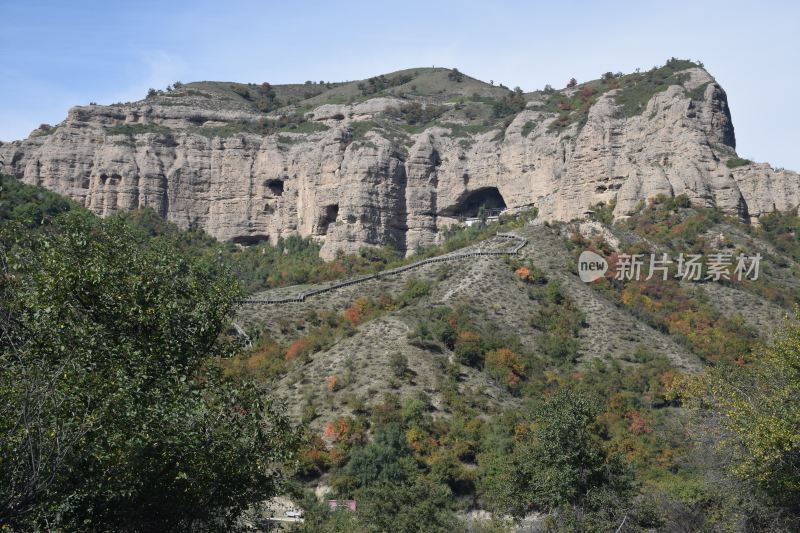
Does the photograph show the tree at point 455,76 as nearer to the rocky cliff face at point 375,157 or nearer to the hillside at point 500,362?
the rocky cliff face at point 375,157

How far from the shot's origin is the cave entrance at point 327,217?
8947 centimetres

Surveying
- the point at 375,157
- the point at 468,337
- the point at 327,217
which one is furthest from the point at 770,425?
the point at 327,217

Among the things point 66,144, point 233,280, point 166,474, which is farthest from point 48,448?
point 66,144

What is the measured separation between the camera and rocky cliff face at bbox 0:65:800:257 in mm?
78312

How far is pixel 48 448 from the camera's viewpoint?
485 inches

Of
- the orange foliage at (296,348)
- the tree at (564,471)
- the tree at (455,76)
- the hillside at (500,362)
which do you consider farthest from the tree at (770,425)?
the tree at (455,76)

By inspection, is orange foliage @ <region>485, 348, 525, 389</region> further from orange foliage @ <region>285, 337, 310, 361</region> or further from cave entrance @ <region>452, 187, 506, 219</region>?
cave entrance @ <region>452, 187, 506, 219</region>

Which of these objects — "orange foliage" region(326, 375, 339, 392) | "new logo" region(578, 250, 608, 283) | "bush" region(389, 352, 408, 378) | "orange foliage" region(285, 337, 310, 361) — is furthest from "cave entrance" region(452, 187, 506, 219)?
"orange foliage" region(326, 375, 339, 392)

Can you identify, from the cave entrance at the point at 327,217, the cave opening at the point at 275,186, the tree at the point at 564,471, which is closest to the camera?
the tree at the point at 564,471

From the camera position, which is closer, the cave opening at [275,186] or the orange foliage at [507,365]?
the orange foliage at [507,365]

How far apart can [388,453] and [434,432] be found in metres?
3.46

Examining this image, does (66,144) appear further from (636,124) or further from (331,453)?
(331,453)

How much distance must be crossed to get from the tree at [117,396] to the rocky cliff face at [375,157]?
60.2m

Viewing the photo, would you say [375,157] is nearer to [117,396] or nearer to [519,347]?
[519,347]
